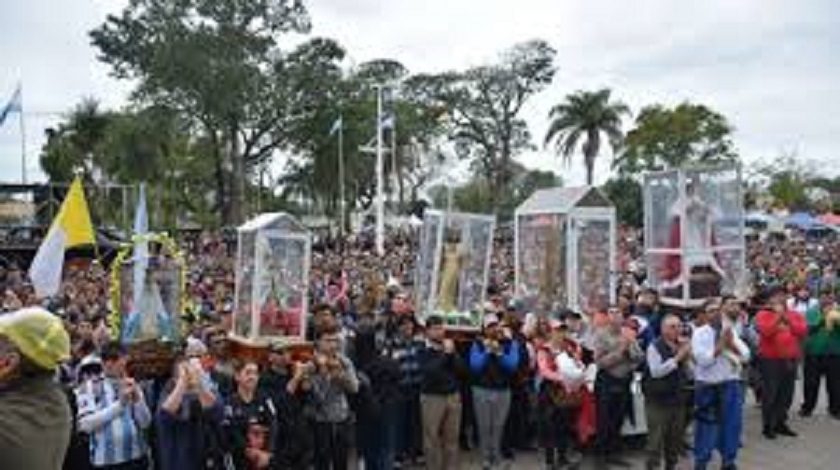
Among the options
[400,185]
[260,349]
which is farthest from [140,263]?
[400,185]

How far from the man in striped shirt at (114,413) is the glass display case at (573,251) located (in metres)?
5.53

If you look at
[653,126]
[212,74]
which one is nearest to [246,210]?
[212,74]

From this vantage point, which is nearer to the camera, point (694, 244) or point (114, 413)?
point (114, 413)

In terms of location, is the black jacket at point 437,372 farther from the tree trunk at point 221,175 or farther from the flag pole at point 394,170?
the flag pole at point 394,170

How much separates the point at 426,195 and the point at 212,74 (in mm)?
26377

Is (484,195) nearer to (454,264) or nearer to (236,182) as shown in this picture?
(236,182)

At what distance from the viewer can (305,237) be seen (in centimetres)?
827

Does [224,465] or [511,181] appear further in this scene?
[511,181]

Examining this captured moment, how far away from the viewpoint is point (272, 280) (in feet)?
26.1

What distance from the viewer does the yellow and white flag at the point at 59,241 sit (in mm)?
9562

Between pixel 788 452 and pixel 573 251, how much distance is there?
10.2 feet

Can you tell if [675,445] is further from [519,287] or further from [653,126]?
[653,126]

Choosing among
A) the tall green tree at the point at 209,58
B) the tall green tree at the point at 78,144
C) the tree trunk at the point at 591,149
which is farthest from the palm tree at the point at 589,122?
the tall green tree at the point at 78,144

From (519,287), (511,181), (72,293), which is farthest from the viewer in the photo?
(511,181)
